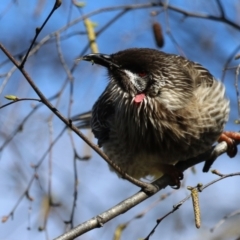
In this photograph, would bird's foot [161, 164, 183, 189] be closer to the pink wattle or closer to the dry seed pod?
the pink wattle

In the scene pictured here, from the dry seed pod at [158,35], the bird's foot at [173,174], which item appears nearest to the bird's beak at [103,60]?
the bird's foot at [173,174]

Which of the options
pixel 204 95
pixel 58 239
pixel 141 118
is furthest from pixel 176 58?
pixel 58 239

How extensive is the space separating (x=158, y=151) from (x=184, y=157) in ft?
0.67

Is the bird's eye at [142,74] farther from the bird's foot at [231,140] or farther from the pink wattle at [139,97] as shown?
the bird's foot at [231,140]

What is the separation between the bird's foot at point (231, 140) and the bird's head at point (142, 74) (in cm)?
60

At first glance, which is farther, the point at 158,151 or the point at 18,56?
the point at 18,56

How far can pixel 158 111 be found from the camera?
4.36 m

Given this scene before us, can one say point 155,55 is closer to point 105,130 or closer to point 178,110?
point 178,110

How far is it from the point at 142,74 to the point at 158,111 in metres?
0.28

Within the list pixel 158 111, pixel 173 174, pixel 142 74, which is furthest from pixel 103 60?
pixel 173 174

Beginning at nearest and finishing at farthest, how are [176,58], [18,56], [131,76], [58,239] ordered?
[58,239]
[131,76]
[176,58]
[18,56]

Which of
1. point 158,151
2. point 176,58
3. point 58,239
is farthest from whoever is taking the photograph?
point 176,58

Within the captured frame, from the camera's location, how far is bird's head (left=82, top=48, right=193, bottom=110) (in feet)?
13.8

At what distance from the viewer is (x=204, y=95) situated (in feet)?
15.2
